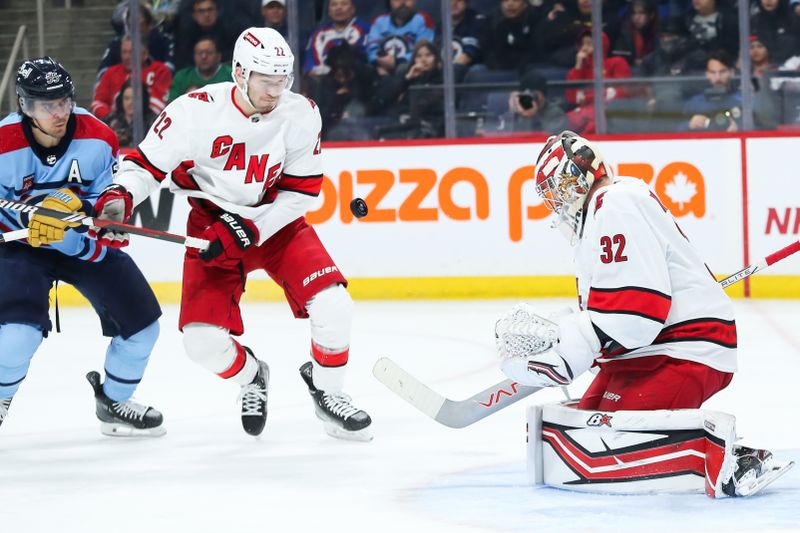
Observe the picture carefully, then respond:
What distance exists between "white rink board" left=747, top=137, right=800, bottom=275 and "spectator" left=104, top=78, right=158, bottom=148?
3.15 m

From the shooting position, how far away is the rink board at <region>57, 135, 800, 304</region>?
6707 mm

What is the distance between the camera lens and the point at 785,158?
6.68 meters

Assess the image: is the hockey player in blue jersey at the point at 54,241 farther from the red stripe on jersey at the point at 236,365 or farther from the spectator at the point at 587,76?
the spectator at the point at 587,76

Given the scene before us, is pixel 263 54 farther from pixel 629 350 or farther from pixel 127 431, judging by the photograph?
pixel 629 350

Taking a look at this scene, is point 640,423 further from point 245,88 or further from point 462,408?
point 245,88

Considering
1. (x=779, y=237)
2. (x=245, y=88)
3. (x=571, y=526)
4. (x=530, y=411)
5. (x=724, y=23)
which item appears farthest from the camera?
(x=724, y=23)

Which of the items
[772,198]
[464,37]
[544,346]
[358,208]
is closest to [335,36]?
[464,37]

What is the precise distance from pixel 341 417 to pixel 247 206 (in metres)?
0.64

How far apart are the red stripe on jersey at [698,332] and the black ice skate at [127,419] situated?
1658 mm

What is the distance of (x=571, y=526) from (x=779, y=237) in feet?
13.7

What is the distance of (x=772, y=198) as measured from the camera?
21.9ft

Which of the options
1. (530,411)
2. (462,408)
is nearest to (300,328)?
(462,408)

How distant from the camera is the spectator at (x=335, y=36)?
7.40 metres

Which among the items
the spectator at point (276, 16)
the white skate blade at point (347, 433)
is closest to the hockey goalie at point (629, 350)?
the white skate blade at point (347, 433)
